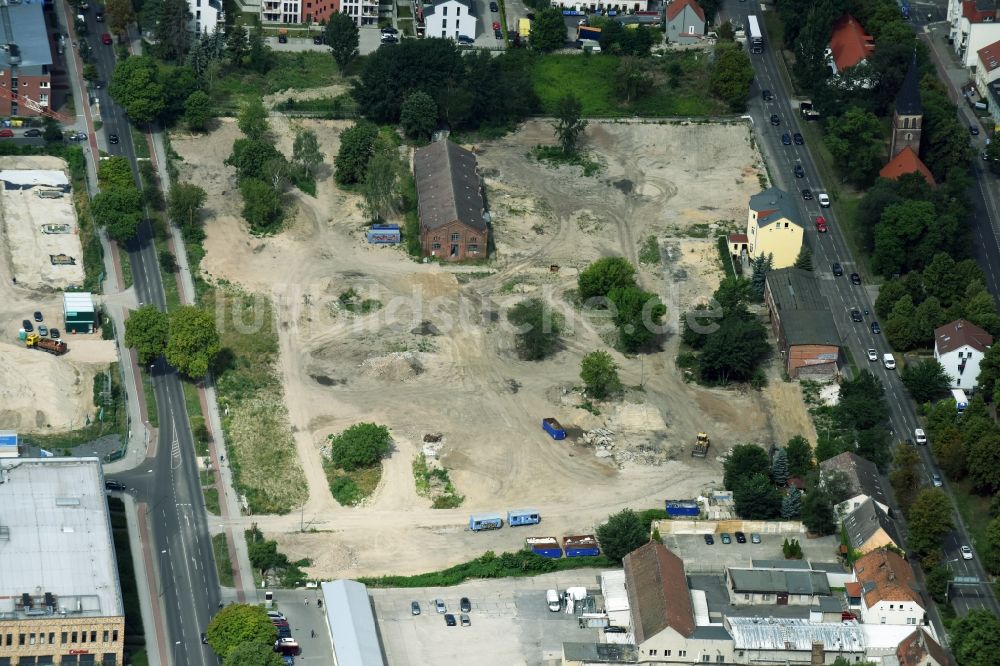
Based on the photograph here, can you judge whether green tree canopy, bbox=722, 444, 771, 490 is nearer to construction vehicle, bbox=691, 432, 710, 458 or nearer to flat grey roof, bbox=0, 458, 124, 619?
construction vehicle, bbox=691, 432, 710, 458

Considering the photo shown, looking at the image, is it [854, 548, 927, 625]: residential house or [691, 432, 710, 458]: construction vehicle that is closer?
[854, 548, 927, 625]: residential house

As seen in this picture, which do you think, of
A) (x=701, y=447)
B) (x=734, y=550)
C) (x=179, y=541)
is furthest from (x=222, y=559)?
(x=701, y=447)

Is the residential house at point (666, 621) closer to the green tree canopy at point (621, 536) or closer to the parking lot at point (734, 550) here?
the green tree canopy at point (621, 536)

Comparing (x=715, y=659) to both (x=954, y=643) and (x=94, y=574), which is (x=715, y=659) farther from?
(x=94, y=574)

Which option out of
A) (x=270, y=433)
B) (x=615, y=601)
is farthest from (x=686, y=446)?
(x=270, y=433)

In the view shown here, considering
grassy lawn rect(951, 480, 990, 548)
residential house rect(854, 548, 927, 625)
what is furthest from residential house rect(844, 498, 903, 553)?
grassy lawn rect(951, 480, 990, 548)
